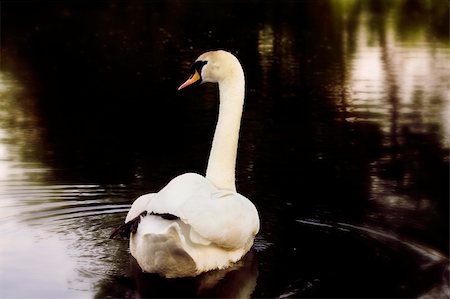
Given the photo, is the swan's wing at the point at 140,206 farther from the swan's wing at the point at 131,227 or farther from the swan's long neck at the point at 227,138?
the swan's long neck at the point at 227,138

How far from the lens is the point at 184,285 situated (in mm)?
6535

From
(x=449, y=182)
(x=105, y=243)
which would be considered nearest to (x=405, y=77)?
(x=449, y=182)

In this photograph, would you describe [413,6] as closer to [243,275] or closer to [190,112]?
[190,112]

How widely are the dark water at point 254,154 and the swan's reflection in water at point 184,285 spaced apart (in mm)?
16

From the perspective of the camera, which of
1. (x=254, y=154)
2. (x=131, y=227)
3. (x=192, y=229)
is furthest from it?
(x=254, y=154)

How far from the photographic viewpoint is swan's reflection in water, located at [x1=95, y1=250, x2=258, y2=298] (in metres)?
6.45

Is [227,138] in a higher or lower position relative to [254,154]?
higher

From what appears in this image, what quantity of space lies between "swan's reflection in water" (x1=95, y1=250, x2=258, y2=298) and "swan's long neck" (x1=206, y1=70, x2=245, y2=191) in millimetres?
777

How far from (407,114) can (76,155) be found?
17.6 ft

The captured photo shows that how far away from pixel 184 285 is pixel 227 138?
136 cm

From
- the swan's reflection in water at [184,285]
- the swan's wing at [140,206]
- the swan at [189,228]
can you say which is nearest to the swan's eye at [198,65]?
the swan at [189,228]

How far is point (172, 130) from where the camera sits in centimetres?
1274

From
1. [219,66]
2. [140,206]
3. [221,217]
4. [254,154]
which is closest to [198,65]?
[219,66]

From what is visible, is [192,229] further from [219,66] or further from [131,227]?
[219,66]
